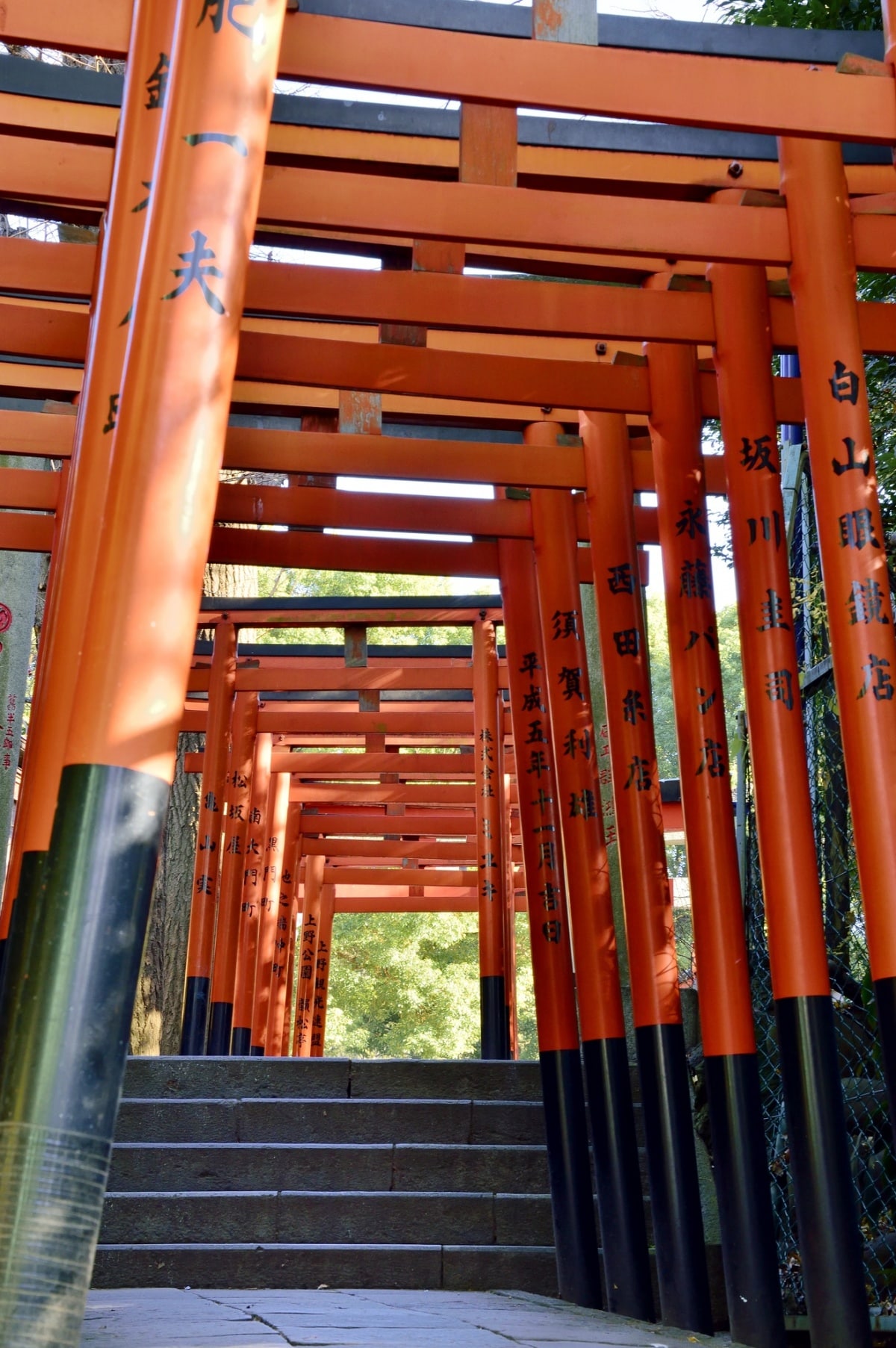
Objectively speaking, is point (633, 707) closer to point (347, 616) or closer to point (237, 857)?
point (347, 616)

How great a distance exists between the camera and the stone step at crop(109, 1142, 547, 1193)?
716 cm

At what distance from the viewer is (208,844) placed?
11125mm

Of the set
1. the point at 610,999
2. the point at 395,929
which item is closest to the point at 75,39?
the point at 610,999

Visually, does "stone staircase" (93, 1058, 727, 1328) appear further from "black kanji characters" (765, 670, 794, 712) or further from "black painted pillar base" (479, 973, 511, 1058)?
"black kanji characters" (765, 670, 794, 712)

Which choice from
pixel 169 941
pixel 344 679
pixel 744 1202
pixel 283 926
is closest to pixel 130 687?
pixel 744 1202

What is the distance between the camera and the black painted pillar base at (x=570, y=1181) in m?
6.53

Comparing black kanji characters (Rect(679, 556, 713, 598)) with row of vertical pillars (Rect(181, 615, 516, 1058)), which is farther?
row of vertical pillars (Rect(181, 615, 516, 1058))

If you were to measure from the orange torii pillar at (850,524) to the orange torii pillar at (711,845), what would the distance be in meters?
0.48

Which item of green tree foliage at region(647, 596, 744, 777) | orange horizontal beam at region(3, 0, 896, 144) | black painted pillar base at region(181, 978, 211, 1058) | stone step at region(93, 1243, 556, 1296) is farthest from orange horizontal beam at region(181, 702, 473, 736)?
green tree foliage at region(647, 596, 744, 777)

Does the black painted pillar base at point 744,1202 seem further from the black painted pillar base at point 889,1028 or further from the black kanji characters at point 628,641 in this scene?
the black kanji characters at point 628,641

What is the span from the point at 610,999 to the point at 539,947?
65 centimetres

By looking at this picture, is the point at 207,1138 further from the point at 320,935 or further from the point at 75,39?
the point at 320,935

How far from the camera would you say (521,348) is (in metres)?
7.27

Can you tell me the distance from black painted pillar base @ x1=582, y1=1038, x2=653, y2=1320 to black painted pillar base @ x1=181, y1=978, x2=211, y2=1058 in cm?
501
